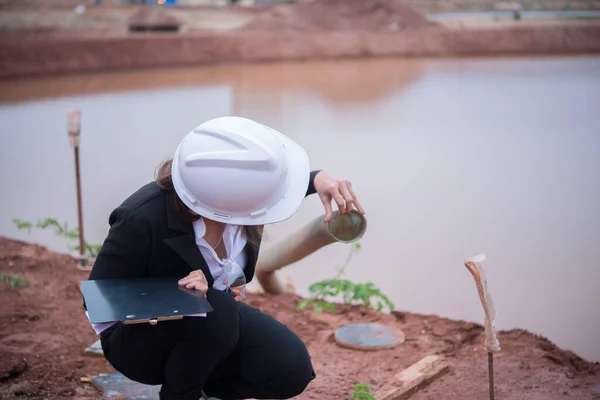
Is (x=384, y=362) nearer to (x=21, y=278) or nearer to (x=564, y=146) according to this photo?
(x=21, y=278)

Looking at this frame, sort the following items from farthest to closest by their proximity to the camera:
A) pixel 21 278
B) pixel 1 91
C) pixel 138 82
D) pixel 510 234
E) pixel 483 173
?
1. pixel 138 82
2. pixel 1 91
3. pixel 483 173
4. pixel 510 234
5. pixel 21 278

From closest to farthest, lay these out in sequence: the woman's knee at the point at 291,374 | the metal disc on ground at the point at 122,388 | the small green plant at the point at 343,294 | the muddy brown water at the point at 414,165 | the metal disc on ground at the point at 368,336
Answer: the woman's knee at the point at 291,374, the metal disc on ground at the point at 122,388, the metal disc on ground at the point at 368,336, the small green plant at the point at 343,294, the muddy brown water at the point at 414,165

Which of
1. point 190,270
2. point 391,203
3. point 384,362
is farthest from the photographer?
point 391,203

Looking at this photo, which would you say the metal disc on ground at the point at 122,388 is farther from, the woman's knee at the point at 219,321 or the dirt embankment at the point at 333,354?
the woman's knee at the point at 219,321

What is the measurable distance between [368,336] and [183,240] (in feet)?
4.36

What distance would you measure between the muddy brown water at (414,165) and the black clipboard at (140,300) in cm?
59

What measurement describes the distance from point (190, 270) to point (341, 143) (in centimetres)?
555

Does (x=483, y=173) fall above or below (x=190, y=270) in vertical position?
below

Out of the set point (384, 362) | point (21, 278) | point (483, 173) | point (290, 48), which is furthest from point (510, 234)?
point (290, 48)

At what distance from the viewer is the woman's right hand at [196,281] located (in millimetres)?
1773

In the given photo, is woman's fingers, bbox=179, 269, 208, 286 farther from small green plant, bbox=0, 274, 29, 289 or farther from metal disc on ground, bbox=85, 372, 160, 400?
small green plant, bbox=0, 274, 29, 289

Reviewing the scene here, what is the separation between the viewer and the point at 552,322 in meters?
3.38

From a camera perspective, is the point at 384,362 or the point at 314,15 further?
the point at 314,15

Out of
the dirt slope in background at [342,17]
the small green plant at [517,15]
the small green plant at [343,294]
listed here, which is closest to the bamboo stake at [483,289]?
the small green plant at [343,294]
